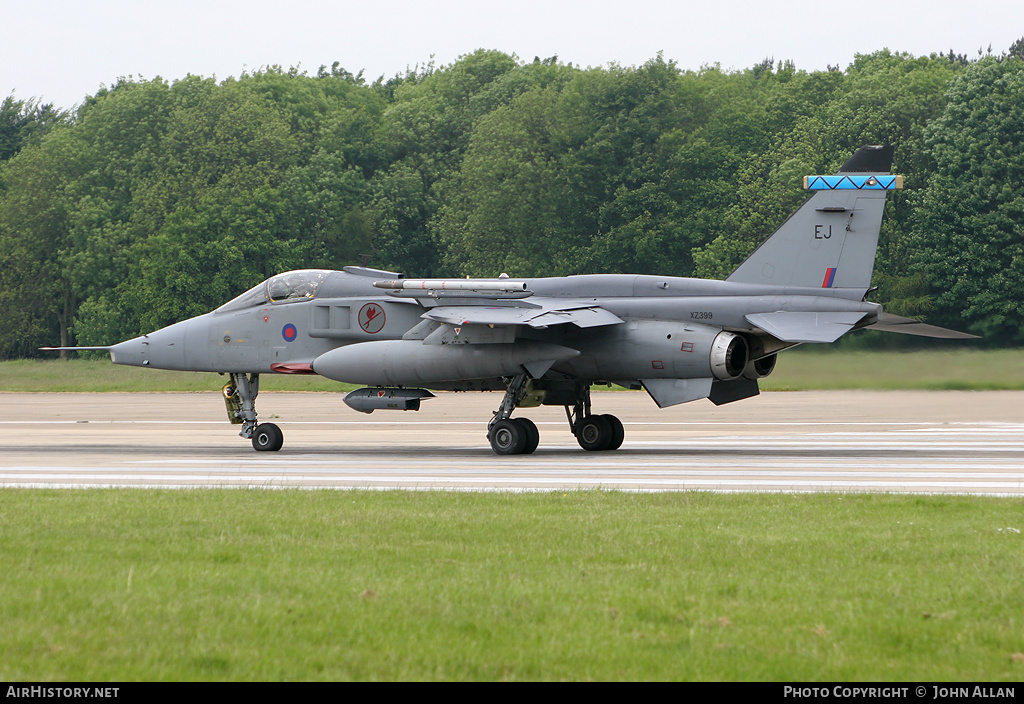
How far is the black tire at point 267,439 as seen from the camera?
19906 mm

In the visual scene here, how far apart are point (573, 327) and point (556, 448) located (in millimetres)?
2753

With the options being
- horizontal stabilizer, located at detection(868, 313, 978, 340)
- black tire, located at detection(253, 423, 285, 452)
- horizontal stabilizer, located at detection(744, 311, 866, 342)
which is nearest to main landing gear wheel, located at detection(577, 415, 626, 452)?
horizontal stabilizer, located at detection(744, 311, 866, 342)

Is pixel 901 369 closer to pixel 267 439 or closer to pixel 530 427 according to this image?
pixel 530 427

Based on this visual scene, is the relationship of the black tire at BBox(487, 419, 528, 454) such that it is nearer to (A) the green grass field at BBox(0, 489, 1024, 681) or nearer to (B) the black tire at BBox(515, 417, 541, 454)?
(B) the black tire at BBox(515, 417, 541, 454)

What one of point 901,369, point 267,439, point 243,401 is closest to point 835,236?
point 901,369

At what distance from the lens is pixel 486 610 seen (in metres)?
6.38

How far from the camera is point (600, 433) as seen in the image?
772 inches

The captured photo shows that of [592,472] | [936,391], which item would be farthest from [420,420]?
[592,472]

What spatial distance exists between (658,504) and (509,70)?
8109cm

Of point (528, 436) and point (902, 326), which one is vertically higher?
point (902, 326)

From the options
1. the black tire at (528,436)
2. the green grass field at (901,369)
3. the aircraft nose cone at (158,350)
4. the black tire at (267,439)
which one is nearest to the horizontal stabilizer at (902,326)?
the green grass field at (901,369)

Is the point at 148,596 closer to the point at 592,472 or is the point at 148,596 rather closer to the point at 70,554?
the point at 70,554

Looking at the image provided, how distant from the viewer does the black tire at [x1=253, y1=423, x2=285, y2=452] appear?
19.9 meters

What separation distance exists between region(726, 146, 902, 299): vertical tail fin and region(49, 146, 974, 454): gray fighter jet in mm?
21
